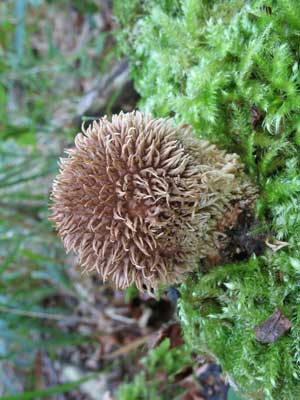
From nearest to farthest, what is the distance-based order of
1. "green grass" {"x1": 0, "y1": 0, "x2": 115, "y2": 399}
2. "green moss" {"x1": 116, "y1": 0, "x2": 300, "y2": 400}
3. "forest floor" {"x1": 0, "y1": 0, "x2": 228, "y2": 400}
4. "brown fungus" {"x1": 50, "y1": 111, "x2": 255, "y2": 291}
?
"brown fungus" {"x1": 50, "y1": 111, "x2": 255, "y2": 291}
"green moss" {"x1": 116, "y1": 0, "x2": 300, "y2": 400}
"forest floor" {"x1": 0, "y1": 0, "x2": 228, "y2": 400}
"green grass" {"x1": 0, "y1": 0, "x2": 115, "y2": 399}

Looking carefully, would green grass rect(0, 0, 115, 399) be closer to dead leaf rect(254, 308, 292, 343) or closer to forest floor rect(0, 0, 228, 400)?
forest floor rect(0, 0, 228, 400)

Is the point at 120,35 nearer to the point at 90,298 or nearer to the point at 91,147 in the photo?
the point at 91,147

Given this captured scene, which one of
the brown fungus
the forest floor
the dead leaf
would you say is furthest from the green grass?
the dead leaf

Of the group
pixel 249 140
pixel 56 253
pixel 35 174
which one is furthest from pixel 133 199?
pixel 56 253

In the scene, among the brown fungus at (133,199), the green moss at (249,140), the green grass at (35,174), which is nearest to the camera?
the brown fungus at (133,199)

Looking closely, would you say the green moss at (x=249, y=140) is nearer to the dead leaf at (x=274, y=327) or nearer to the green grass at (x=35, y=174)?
the dead leaf at (x=274, y=327)

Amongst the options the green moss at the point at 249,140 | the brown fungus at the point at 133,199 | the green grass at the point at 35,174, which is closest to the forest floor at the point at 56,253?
the green grass at the point at 35,174
